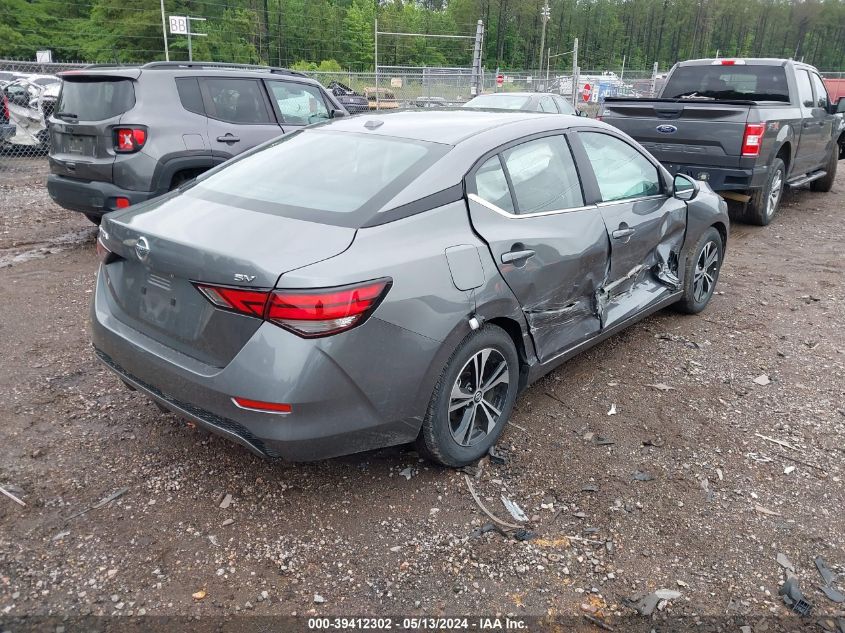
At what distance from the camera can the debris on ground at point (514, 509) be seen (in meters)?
2.93

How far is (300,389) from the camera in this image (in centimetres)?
246

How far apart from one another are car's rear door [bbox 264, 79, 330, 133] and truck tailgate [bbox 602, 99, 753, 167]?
3.87 m

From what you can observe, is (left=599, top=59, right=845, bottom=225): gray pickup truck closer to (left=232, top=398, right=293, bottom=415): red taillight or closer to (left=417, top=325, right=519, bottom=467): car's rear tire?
(left=417, top=325, right=519, bottom=467): car's rear tire

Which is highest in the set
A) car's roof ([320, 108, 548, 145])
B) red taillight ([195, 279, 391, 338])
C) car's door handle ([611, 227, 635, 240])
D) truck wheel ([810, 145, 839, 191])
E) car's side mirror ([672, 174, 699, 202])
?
car's roof ([320, 108, 548, 145])

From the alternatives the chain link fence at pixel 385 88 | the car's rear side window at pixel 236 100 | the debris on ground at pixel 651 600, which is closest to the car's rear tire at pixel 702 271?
the debris on ground at pixel 651 600

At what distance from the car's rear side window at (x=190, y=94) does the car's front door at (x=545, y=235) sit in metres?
4.21

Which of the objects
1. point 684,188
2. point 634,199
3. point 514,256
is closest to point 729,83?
point 684,188

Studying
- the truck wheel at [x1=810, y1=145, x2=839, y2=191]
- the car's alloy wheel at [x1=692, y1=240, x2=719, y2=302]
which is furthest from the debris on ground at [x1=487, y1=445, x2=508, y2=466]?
the truck wheel at [x1=810, y1=145, x2=839, y2=191]

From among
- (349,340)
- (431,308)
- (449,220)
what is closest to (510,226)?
(449,220)

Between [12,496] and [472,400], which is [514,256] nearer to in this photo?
[472,400]

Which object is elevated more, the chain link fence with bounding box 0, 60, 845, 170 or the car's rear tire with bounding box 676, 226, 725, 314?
the chain link fence with bounding box 0, 60, 845, 170

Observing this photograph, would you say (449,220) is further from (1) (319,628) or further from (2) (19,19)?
(2) (19,19)

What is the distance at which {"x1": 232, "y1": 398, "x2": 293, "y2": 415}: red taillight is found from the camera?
8.10ft

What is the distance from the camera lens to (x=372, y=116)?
384cm
